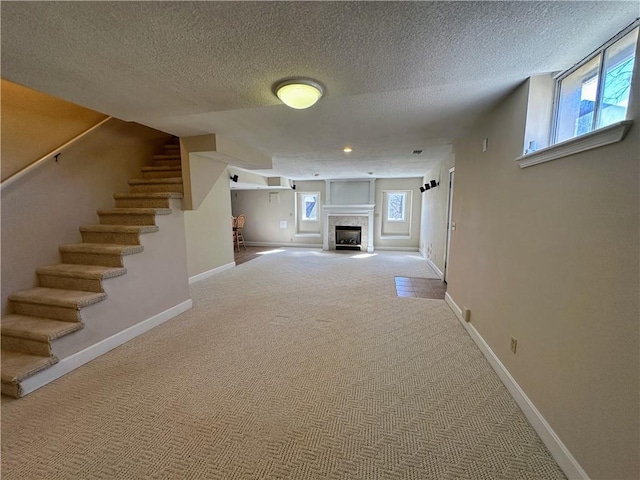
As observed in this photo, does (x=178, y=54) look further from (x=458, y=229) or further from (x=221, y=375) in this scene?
(x=458, y=229)

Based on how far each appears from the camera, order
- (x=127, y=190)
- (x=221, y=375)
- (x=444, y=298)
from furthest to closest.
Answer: (x=444, y=298) → (x=127, y=190) → (x=221, y=375)

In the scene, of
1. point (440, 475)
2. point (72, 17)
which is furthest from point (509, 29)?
point (440, 475)

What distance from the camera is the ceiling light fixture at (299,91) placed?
5.48ft

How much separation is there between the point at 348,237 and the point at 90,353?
6529 millimetres

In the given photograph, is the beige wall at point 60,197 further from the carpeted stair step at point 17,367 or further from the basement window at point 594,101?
the basement window at point 594,101

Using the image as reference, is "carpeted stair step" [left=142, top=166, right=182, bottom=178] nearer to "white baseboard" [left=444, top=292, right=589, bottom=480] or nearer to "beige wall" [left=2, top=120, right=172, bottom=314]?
"beige wall" [left=2, top=120, right=172, bottom=314]

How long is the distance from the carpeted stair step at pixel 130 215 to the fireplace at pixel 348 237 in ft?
18.0

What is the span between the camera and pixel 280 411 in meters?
1.65

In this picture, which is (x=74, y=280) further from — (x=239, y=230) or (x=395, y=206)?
(x=395, y=206)

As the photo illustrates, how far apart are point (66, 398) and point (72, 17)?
2.27m

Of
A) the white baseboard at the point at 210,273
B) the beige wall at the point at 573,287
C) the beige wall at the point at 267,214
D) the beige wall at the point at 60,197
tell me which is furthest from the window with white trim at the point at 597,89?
the beige wall at the point at 267,214

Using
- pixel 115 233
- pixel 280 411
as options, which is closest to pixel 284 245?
pixel 115 233

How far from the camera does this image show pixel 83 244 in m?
2.74

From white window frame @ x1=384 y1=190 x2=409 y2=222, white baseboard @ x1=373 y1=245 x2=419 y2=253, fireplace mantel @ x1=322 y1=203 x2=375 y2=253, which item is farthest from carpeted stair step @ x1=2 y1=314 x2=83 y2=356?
white window frame @ x1=384 y1=190 x2=409 y2=222
